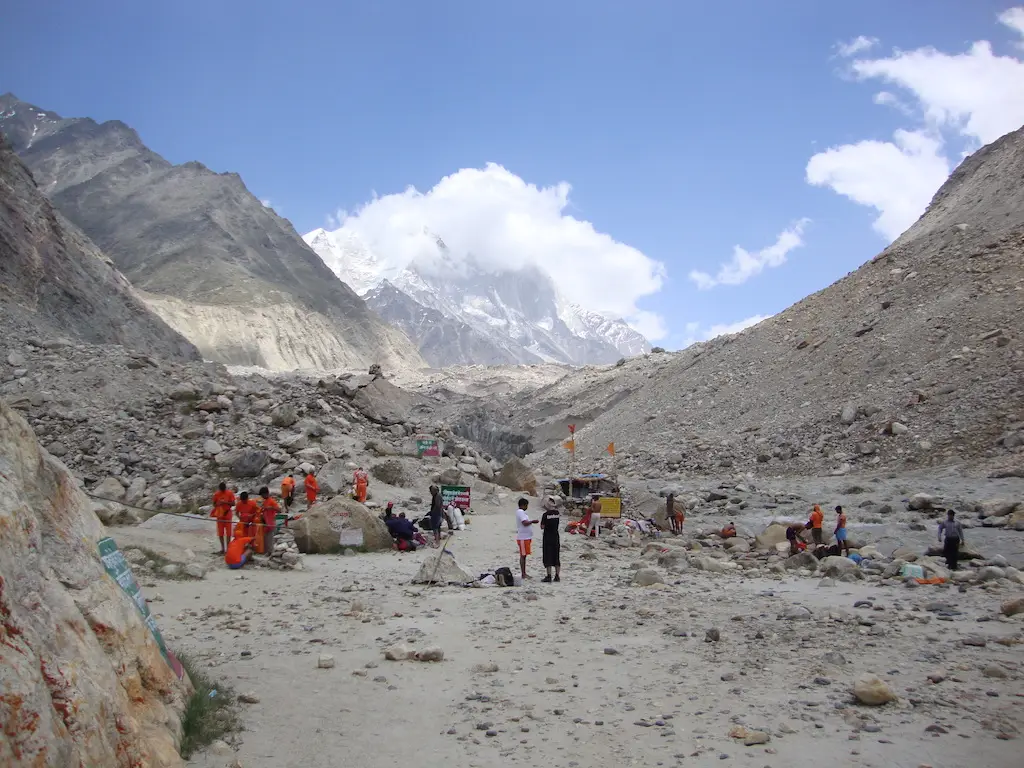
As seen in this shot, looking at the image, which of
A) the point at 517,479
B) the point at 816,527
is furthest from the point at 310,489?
the point at 816,527

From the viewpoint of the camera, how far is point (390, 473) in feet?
66.8

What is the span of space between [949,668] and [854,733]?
180 centimetres

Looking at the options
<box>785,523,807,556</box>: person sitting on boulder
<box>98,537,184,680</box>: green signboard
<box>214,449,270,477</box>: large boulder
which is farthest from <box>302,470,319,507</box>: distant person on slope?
<box>98,537,184,680</box>: green signboard

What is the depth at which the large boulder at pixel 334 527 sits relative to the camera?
13.6m

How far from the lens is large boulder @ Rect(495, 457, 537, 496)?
2424cm

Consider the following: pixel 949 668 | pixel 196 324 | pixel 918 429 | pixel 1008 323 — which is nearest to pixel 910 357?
pixel 1008 323

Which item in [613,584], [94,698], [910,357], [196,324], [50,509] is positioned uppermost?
[196,324]

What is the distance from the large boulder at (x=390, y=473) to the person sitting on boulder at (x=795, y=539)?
10.2 m

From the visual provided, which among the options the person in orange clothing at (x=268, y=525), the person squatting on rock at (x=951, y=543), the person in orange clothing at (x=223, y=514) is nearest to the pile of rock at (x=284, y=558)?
the person in orange clothing at (x=268, y=525)

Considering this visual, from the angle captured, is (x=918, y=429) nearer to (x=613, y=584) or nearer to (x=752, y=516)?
(x=752, y=516)

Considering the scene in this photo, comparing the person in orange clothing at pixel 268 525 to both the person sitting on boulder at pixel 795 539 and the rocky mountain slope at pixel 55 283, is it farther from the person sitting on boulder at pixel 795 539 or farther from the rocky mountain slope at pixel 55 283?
the rocky mountain slope at pixel 55 283

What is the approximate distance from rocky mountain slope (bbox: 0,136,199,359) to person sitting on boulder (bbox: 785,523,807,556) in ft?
91.2

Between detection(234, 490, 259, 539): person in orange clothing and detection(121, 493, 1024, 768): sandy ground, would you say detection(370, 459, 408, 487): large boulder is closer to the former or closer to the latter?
detection(234, 490, 259, 539): person in orange clothing

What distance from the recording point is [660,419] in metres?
36.7
